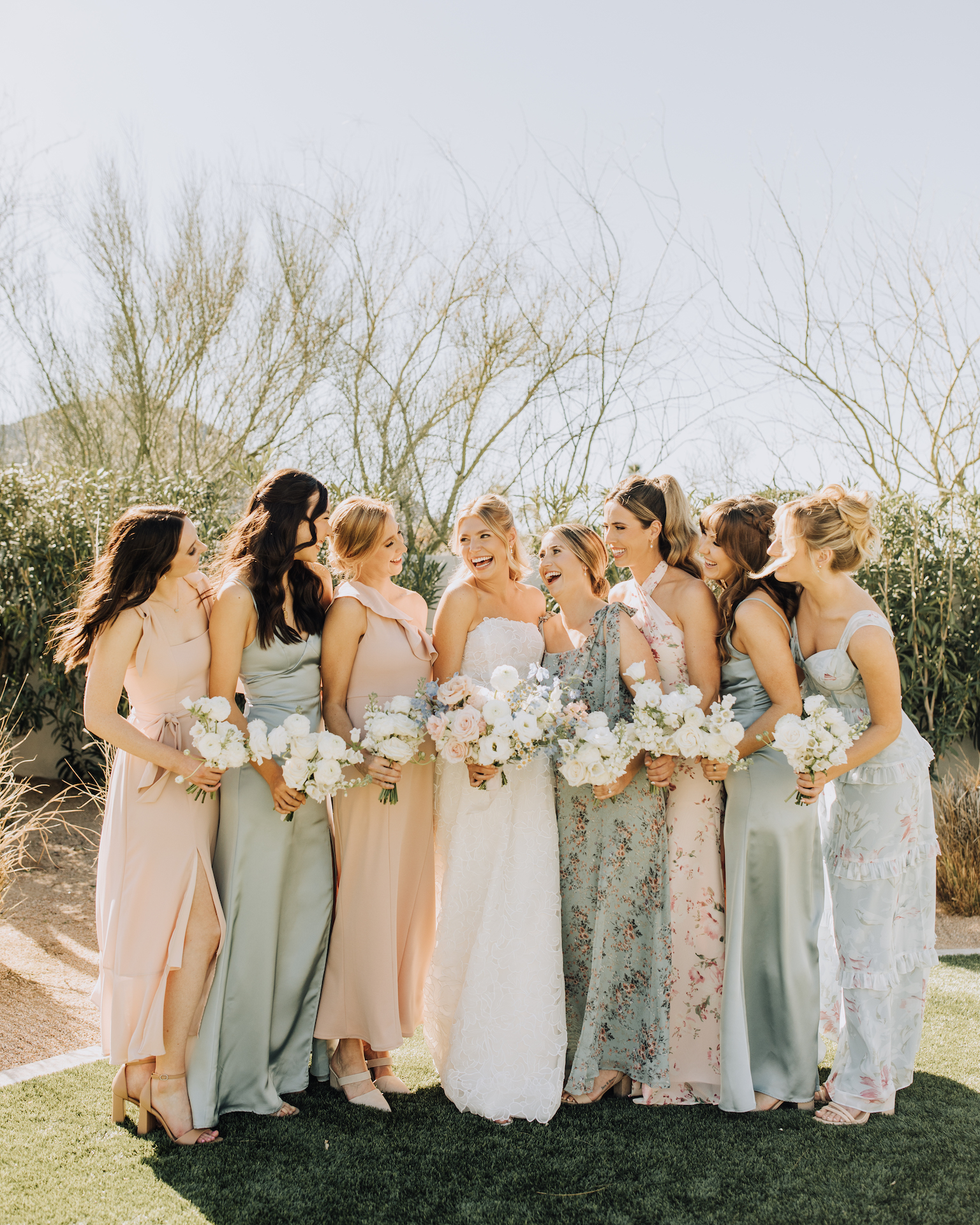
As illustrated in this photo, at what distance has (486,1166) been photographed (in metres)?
3.23

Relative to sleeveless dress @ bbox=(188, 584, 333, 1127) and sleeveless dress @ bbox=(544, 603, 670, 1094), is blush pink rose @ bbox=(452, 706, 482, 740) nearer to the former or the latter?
sleeveless dress @ bbox=(544, 603, 670, 1094)

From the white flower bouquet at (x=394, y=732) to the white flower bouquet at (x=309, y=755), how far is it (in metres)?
0.10

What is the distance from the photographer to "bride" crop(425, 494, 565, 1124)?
3.58 m

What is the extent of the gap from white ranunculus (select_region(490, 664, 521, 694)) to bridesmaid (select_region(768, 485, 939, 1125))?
1176 millimetres

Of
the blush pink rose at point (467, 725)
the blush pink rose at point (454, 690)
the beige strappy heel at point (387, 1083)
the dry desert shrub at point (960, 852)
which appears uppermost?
the blush pink rose at point (454, 690)

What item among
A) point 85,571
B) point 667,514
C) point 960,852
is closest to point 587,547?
point 667,514

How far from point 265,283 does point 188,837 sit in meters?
11.3

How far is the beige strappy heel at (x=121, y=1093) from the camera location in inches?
138

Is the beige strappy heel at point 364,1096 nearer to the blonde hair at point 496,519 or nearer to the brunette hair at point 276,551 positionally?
the brunette hair at point 276,551

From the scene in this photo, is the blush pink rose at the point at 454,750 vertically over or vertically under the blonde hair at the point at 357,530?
under

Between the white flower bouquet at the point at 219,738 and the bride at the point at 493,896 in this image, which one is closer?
the white flower bouquet at the point at 219,738

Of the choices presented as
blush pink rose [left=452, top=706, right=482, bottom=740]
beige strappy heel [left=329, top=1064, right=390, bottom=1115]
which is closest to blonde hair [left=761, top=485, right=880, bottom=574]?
blush pink rose [left=452, top=706, right=482, bottom=740]

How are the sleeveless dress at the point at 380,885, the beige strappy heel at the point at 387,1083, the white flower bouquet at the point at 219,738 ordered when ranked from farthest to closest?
the beige strappy heel at the point at 387,1083, the sleeveless dress at the point at 380,885, the white flower bouquet at the point at 219,738

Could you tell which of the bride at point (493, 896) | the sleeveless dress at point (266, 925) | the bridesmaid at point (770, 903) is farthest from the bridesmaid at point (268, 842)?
the bridesmaid at point (770, 903)
